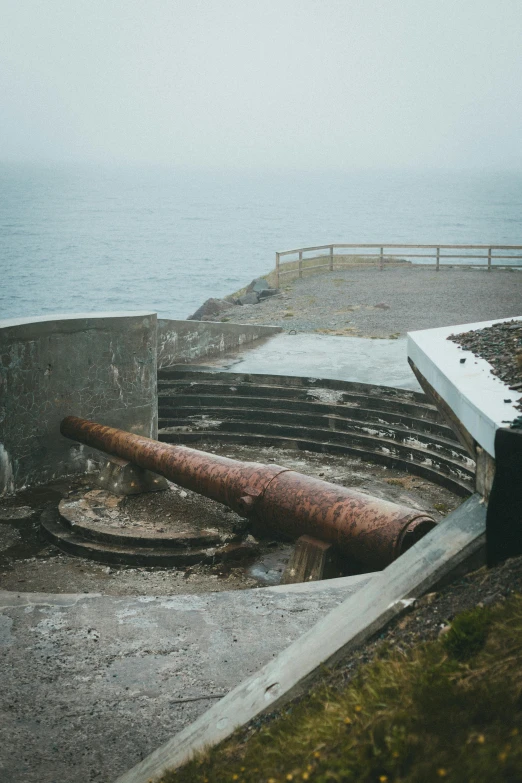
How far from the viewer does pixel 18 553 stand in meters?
10.3

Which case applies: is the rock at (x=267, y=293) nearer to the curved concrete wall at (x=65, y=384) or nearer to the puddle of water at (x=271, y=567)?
the curved concrete wall at (x=65, y=384)

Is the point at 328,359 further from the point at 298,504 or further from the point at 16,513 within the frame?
the point at 298,504

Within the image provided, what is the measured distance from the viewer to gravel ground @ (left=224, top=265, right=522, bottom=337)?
21.1 metres

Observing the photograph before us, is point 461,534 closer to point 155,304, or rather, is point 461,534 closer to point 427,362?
point 427,362

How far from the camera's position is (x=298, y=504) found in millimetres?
7973

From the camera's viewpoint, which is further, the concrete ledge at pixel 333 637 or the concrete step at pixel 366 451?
the concrete step at pixel 366 451

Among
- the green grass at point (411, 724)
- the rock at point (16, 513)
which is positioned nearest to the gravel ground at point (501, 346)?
the green grass at point (411, 724)

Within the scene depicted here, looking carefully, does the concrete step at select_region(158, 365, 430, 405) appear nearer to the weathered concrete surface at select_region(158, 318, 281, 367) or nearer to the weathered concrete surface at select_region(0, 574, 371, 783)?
the weathered concrete surface at select_region(158, 318, 281, 367)

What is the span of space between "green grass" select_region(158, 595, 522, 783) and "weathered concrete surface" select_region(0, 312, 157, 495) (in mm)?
8624

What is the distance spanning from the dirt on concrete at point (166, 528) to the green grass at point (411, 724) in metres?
5.05

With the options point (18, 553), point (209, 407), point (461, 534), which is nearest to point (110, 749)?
point (461, 534)

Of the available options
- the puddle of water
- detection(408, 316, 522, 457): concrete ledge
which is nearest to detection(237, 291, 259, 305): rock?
the puddle of water

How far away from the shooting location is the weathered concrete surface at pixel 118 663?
16.5ft

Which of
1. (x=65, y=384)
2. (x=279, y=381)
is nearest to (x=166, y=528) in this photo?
(x=65, y=384)
